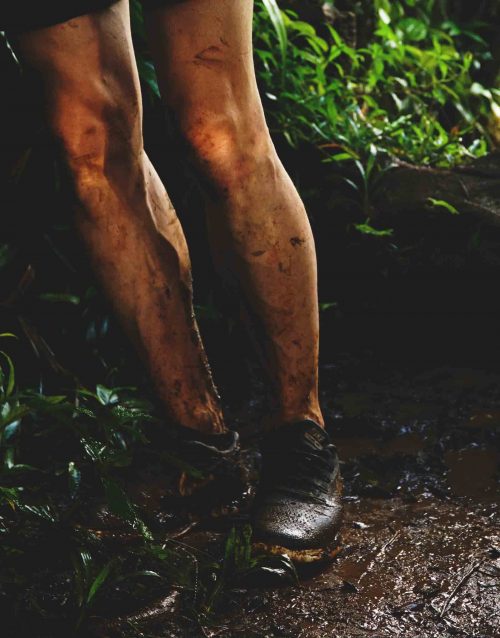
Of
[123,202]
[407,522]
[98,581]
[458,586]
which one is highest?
[123,202]

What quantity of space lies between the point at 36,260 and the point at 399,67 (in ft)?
7.39

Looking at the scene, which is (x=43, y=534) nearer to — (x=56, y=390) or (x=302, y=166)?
(x=56, y=390)

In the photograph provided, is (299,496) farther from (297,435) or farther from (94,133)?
(94,133)

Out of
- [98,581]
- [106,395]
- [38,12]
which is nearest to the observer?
[98,581]

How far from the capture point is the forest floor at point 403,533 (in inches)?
53.5

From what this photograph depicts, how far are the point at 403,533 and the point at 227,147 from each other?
2.85 feet

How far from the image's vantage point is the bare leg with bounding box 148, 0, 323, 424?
1.55 meters

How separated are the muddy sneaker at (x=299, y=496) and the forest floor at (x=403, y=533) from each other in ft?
0.19

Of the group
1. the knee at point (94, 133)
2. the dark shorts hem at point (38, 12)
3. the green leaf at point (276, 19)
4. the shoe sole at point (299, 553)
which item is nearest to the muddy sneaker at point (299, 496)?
the shoe sole at point (299, 553)

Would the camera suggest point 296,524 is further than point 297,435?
No

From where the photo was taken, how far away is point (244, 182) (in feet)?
5.28

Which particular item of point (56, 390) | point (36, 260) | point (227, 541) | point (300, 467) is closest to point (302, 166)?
point (36, 260)

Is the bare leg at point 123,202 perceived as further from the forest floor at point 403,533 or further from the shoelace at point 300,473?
the forest floor at point 403,533

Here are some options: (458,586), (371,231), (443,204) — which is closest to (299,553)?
(458,586)
